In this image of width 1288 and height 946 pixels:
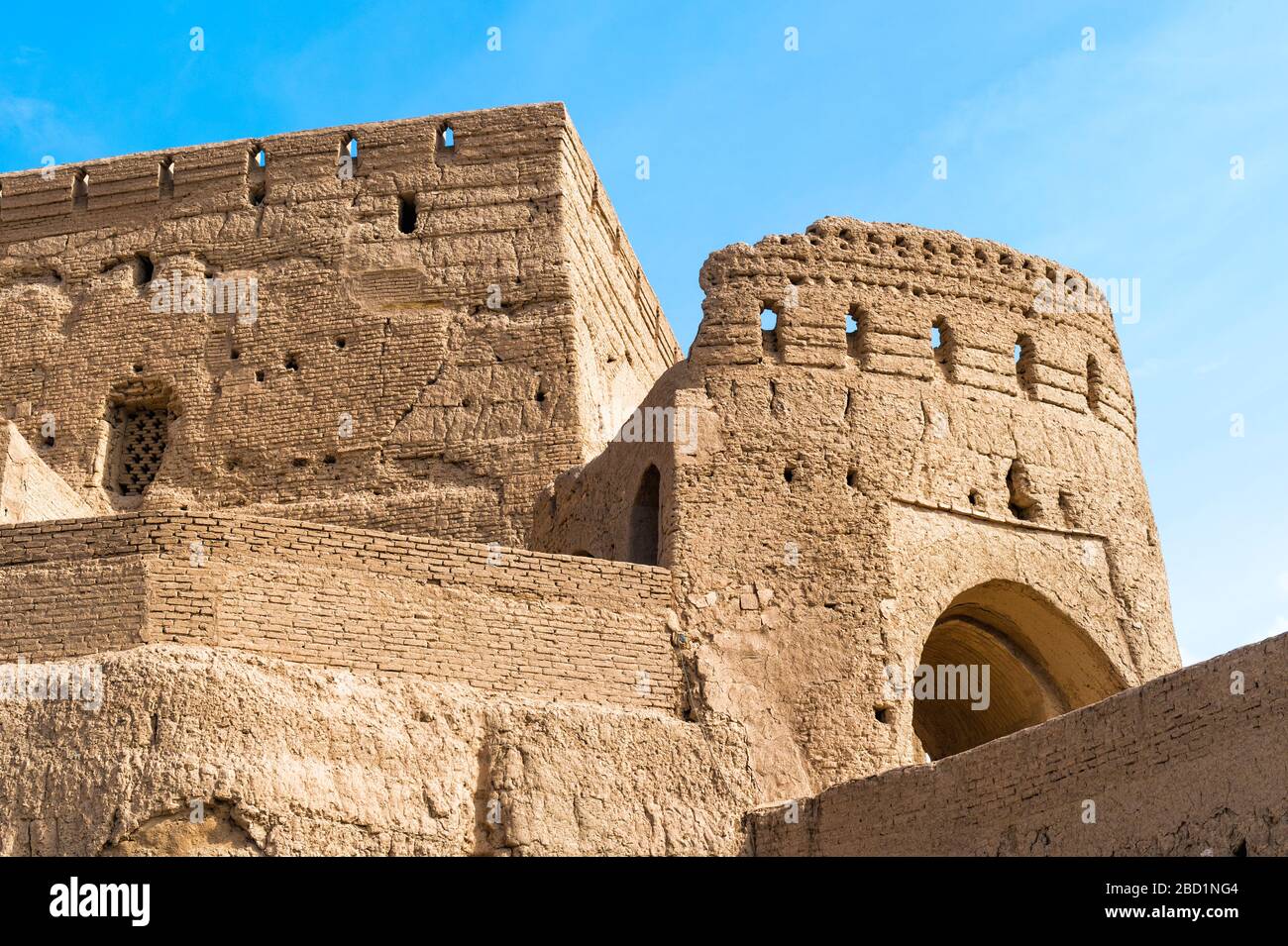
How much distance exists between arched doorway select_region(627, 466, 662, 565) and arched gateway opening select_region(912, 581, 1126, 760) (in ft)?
7.69

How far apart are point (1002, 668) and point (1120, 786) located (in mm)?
5753

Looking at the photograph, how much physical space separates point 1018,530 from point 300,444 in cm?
760

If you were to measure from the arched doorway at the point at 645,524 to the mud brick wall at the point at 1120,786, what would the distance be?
3.56 m

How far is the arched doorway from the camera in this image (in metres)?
16.5

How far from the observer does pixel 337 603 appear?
14.1 metres

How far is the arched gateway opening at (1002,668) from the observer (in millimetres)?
16375

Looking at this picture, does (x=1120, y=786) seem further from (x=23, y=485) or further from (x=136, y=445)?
(x=136, y=445)

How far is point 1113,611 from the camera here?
16.5 metres

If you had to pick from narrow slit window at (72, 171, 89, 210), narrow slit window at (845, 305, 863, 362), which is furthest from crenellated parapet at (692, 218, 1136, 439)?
narrow slit window at (72, 171, 89, 210)

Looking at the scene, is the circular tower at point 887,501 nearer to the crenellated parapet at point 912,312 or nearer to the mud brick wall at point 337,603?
the crenellated parapet at point 912,312

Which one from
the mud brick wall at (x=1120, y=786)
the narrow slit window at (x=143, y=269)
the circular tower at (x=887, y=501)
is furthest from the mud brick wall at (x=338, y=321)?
the mud brick wall at (x=1120, y=786)

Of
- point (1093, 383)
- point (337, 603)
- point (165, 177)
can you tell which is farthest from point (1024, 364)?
point (165, 177)

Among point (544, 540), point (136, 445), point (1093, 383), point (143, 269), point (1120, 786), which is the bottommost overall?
point (1120, 786)
